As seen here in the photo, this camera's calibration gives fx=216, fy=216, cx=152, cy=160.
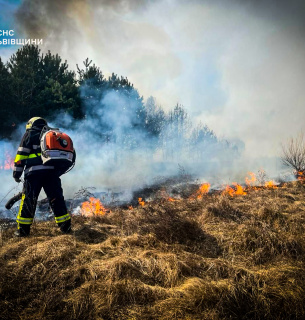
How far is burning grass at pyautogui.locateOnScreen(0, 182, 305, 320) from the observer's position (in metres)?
2.13

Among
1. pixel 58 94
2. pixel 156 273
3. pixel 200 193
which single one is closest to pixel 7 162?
pixel 58 94

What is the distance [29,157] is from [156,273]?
3158 millimetres

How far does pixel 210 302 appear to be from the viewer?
2203 millimetres

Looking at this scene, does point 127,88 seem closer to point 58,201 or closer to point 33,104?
point 33,104

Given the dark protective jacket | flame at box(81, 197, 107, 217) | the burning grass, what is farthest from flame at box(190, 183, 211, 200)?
the dark protective jacket

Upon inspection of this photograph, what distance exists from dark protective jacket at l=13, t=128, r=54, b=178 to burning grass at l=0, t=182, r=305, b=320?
1154mm

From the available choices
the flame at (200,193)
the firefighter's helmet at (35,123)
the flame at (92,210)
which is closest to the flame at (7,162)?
the flame at (92,210)

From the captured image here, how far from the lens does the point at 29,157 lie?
4137mm

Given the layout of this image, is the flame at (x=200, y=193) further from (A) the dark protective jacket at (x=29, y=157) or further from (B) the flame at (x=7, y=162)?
(B) the flame at (x=7, y=162)

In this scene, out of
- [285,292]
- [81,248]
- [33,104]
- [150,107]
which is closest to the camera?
[285,292]

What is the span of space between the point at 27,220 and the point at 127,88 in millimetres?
20828

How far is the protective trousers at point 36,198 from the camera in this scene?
3.78 meters

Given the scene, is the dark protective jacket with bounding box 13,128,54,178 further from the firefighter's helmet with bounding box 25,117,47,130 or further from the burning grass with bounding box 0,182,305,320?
the burning grass with bounding box 0,182,305,320

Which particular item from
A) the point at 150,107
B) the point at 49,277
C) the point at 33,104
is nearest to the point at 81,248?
the point at 49,277
